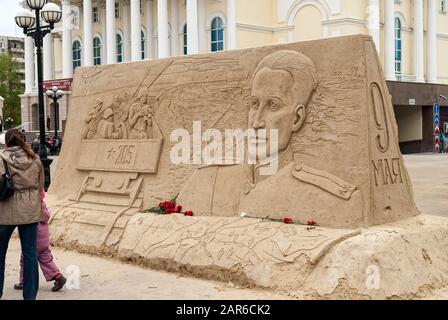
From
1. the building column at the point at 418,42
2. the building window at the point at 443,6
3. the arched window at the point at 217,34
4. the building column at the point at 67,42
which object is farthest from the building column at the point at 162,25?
the building window at the point at 443,6

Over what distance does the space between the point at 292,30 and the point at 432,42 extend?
Result: 9.72 m

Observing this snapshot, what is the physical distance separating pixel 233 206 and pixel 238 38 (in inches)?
1221

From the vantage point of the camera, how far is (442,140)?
31.9m

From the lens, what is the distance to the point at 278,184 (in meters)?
6.54

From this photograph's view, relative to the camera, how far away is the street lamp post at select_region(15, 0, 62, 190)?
13.0m

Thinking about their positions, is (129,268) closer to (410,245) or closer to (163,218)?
(163,218)

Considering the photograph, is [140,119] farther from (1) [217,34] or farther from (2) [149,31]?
(2) [149,31]

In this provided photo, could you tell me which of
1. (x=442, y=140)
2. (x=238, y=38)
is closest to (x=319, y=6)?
(x=238, y=38)

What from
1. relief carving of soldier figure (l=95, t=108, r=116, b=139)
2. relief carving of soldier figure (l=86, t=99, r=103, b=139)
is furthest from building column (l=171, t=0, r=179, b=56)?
relief carving of soldier figure (l=95, t=108, r=116, b=139)

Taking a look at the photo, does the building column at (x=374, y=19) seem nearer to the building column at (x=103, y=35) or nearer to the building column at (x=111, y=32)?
the building column at (x=111, y=32)

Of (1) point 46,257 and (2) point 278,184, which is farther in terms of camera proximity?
(2) point 278,184

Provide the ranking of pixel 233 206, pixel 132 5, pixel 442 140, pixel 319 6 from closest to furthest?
pixel 233 206 < pixel 442 140 < pixel 319 6 < pixel 132 5

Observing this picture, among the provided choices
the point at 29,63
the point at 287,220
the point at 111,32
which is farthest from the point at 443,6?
the point at 287,220

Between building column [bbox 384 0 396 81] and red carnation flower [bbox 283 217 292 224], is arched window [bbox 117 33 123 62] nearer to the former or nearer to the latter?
building column [bbox 384 0 396 81]
